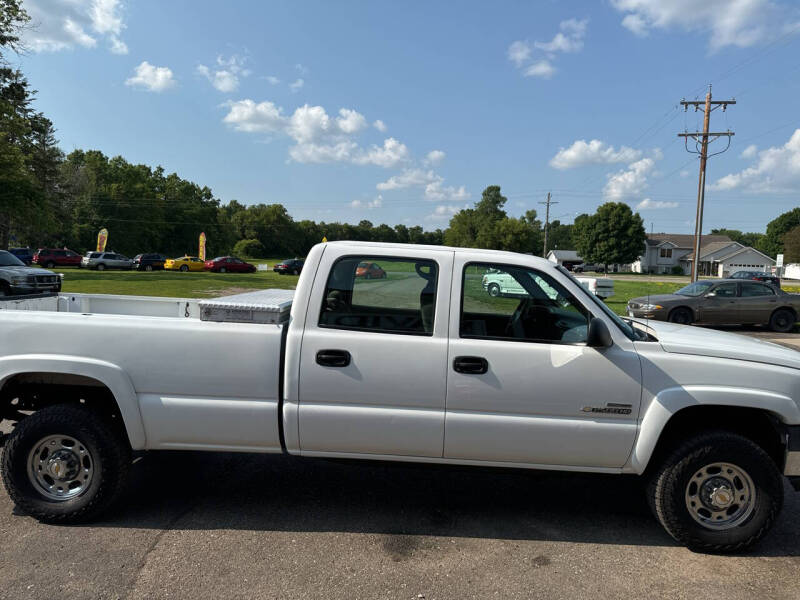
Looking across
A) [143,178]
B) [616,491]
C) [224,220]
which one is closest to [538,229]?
[224,220]

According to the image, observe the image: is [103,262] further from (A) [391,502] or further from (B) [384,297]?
(B) [384,297]

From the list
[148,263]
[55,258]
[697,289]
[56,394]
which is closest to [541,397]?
[56,394]

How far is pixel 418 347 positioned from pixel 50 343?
90.3 inches

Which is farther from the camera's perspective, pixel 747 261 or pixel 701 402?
pixel 747 261

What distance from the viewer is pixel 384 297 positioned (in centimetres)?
353

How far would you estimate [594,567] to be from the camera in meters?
3.17

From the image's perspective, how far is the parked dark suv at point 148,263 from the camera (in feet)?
167

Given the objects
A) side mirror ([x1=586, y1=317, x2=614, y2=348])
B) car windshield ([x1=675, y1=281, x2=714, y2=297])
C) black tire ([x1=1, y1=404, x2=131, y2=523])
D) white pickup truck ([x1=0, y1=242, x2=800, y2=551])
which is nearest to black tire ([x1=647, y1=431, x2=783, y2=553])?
white pickup truck ([x1=0, y1=242, x2=800, y2=551])

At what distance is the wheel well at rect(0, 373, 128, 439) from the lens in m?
3.49

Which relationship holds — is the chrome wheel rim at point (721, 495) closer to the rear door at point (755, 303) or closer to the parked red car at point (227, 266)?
the rear door at point (755, 303)

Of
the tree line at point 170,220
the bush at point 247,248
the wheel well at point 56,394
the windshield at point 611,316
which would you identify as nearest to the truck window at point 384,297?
the windshield at point 611,316

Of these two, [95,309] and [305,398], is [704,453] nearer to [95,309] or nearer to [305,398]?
[305,398]

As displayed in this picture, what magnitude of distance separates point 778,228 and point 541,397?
13093 cm

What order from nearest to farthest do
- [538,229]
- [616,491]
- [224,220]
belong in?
[616,491]
[224,220]
[538,229]
